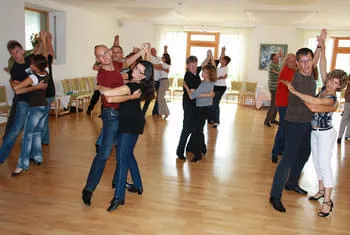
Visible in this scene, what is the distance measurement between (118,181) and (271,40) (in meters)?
9.19

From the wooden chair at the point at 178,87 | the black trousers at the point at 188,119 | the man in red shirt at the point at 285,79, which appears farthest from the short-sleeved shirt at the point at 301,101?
the wooden chair at the point at 178,87

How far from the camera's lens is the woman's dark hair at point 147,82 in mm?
2814

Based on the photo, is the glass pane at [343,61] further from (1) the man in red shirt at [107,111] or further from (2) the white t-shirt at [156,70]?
(1) the man in red shirt at [107,111]

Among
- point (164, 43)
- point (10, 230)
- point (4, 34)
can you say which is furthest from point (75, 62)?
point (10, 230)

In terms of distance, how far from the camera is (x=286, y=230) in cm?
281

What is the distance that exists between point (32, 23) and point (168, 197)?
21.0ft

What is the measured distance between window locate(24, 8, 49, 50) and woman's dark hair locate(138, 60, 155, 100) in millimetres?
5545

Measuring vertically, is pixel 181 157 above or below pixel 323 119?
below

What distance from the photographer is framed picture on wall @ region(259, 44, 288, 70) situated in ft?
35.2

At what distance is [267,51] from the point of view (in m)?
10.8

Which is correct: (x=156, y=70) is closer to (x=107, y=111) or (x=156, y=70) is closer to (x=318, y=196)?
(x=107, y=111)

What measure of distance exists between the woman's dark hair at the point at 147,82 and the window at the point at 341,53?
9.75 m

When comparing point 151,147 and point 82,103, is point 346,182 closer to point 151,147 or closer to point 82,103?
point 151,147

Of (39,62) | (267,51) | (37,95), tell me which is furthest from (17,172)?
(267,51)
